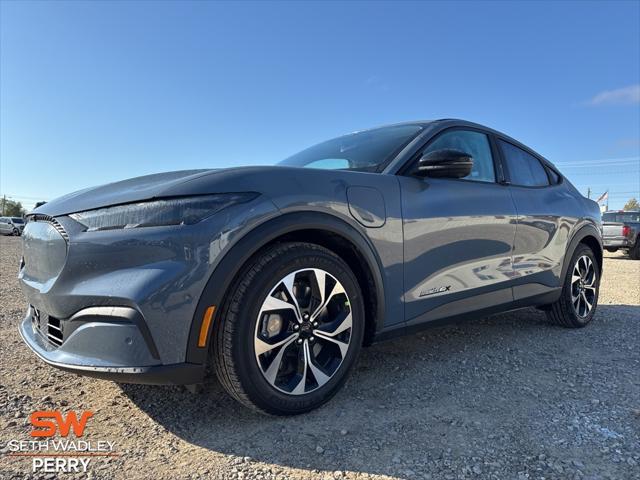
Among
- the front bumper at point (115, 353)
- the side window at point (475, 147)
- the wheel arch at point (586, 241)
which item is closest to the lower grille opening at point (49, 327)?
the front bumper at point (115, 353)

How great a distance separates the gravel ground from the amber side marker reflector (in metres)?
0.46

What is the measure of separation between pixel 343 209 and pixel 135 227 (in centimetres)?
97

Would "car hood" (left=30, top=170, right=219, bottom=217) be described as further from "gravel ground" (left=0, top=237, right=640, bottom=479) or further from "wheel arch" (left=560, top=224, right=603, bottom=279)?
"wheel arch" (left=560, top=224, right=603, bottom=279)

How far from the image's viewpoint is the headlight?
179 cm

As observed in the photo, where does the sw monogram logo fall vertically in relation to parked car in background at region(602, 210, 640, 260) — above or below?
above

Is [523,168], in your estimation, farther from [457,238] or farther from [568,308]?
[457,238]

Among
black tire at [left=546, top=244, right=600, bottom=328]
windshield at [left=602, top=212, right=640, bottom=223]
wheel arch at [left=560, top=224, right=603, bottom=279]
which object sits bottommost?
windshield at [left=602, top=212, right=640, bottom=223]

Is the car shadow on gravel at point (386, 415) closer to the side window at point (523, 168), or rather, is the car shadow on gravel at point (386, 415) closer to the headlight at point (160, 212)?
the headlight at point (160, 212)

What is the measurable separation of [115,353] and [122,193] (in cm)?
69

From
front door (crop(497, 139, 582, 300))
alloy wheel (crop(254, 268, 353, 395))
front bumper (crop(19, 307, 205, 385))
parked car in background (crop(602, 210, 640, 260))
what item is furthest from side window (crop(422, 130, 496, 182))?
parked car in background (crop(602, 210, 640, 260))

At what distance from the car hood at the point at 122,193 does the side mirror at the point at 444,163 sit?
1249mm

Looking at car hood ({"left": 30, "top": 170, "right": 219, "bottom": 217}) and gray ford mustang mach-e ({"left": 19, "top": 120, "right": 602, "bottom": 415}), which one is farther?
car hood ({"left": 30, "top": 170, "right": 219, "bottom": 217})

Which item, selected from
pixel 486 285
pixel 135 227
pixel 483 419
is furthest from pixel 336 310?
pixel 486 285

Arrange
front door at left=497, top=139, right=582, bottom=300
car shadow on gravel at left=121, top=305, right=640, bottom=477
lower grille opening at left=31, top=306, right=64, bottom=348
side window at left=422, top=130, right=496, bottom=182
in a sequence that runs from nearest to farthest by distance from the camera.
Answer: car shadow on gravel at left=121, top=305, right=640, bottom=477 < lower grille opening at left=31, top=306, right=64, bottom=348 < side window at left=422, top=130, right=496, bottom=182 < front door at left=497, top=139, right=582, bottom=300
